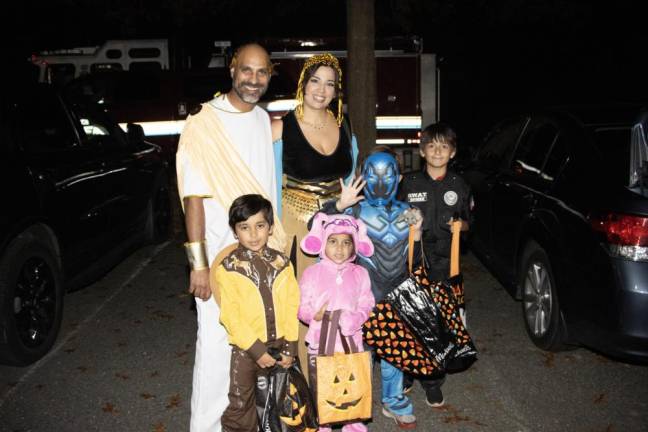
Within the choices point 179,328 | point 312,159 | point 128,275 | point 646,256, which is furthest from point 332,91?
point 128,275

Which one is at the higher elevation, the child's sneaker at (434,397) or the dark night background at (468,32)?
the dark night background at (468,32)

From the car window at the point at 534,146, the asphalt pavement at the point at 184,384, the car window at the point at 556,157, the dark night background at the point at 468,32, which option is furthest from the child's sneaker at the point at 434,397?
the dark night background at the point at 468,32

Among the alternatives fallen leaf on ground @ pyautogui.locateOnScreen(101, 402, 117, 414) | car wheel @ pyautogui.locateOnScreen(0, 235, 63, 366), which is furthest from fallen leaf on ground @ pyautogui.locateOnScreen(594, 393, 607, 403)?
car wheel @ pyautogui.locateOnScreen(0, 235, 63, 366)

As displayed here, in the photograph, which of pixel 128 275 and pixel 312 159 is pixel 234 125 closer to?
pixel 312 159

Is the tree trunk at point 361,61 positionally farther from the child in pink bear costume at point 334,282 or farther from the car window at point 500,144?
the child in pink bear costume at point 334,282

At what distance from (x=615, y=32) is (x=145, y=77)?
13.2 metres

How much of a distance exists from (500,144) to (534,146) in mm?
855

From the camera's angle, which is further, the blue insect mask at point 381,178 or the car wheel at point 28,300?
the car wheel at point 28,300

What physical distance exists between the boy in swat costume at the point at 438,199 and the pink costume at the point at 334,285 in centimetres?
68

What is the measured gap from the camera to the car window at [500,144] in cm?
538

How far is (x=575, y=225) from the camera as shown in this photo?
3.91m

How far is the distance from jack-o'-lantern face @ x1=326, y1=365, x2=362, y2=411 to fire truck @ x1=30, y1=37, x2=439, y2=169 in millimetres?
7756

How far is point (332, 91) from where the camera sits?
3.38 m

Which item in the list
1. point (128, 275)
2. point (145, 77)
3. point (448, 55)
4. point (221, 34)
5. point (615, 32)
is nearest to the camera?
point (128, 275)
